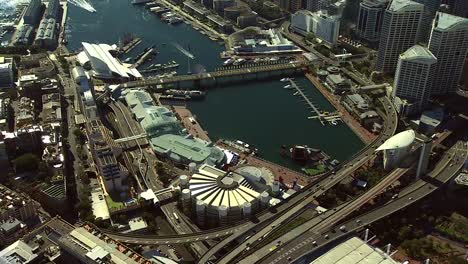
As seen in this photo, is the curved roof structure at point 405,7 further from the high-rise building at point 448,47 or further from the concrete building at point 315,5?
the concrete building at point 315,5

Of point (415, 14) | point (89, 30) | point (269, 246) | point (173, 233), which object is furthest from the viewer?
point (89, 30)

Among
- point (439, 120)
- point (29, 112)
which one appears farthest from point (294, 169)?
point (29, 112)

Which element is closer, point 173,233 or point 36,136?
point 173,233

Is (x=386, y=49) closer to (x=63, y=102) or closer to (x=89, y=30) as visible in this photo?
(x=63, y=102)

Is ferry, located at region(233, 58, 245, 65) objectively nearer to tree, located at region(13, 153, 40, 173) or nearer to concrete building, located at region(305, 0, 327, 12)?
concrete building, located at region(305, 0, 327, 12)

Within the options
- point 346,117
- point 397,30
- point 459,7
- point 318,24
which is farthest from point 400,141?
point 459,7

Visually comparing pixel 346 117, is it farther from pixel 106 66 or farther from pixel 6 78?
pixel 6 78

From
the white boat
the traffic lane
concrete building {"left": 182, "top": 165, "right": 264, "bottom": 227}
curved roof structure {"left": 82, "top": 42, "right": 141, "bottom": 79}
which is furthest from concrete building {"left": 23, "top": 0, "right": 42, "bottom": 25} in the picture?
the traffic lane
